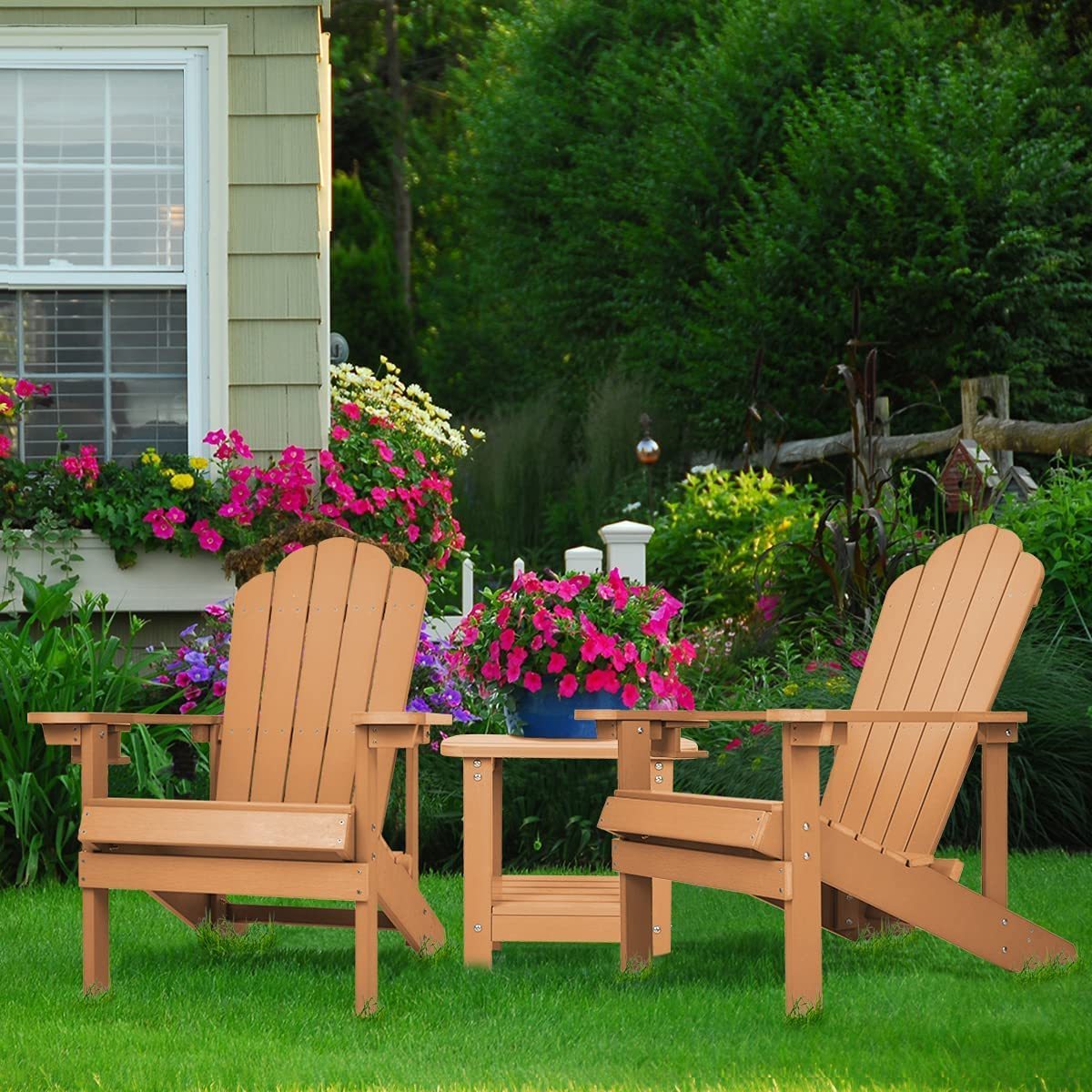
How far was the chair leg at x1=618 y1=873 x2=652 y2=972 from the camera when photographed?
12.0ft

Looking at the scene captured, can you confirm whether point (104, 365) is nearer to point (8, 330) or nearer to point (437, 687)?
point (8, 330)

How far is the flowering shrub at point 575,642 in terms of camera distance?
3852 millimetres

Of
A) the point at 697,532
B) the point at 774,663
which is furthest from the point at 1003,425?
the point at 774,663

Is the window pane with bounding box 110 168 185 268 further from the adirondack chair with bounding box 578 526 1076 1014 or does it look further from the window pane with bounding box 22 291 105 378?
the adirondack chair with bounding box 578 526 1076 1014

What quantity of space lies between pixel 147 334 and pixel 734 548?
9.92 feet

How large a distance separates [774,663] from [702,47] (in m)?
9.66

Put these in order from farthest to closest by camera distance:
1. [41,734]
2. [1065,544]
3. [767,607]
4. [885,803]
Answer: [767,607], [1065,544], [41,734], [885,803]

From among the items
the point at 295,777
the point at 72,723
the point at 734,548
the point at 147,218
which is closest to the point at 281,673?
the point at 295,777

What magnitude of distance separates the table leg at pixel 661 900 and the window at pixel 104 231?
7.53ft

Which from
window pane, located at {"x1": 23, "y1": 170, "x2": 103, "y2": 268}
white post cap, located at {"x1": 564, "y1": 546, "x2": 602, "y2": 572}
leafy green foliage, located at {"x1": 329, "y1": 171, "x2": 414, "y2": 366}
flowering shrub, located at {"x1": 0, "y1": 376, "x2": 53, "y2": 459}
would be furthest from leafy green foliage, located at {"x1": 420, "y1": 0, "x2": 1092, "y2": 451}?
flowering shrub, located at {"x1": 0, "y1": 376, "x2": 53, "y2": 459}

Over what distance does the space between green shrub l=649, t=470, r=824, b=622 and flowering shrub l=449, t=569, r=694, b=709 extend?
2621mm

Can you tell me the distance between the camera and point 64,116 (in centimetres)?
550

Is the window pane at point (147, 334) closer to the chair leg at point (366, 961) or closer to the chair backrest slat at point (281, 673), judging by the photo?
the chair backrest slat at point (281, 673)

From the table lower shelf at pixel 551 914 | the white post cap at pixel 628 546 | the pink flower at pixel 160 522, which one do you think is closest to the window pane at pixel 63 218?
the pink flower at pixel 160 522
